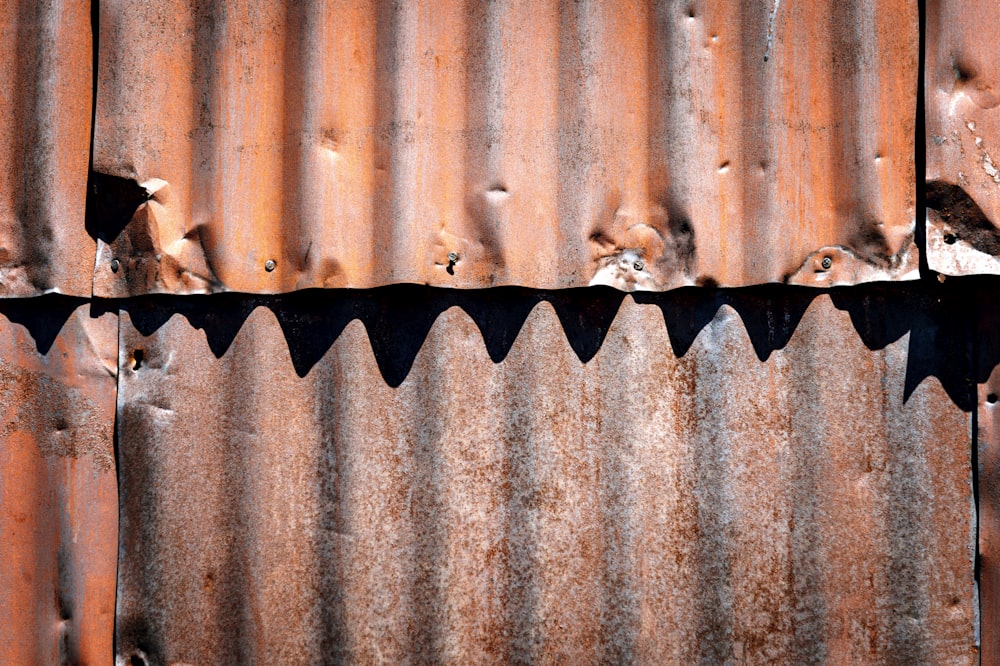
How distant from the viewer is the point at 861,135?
187 centimetres

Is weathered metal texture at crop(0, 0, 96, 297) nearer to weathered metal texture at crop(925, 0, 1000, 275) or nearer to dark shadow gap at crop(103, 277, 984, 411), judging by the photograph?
dark shadow gap at crop(103, 277, 984, 411)

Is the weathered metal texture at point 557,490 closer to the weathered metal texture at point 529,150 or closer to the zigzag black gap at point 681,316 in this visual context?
the zigzag black gap at point 681,316

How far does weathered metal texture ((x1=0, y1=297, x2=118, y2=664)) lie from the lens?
6.37 feet

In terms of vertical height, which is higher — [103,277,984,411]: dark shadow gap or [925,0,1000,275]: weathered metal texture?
[925,0,1000,275]: weathered metal texture

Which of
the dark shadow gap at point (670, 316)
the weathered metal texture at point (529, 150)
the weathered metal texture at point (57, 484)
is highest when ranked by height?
the weathered metal texture at point (529, 150)

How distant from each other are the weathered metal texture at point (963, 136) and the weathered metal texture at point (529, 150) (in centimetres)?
6

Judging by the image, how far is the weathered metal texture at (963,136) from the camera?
182 cm

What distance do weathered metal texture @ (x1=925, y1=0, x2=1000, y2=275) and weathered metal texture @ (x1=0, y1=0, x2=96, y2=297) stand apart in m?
2.17

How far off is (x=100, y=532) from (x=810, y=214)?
78.6 inches

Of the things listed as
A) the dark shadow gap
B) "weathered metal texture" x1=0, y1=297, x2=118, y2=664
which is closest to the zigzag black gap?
the dark shadow gap

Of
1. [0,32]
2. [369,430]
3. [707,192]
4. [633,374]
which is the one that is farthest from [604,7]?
[0,32]

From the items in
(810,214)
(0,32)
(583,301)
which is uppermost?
(0,32)

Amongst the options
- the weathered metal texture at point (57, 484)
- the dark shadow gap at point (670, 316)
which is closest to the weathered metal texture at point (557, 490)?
the dark shadow gap at point (670, 316)

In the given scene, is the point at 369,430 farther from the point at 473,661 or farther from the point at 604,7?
the point at 604,7
